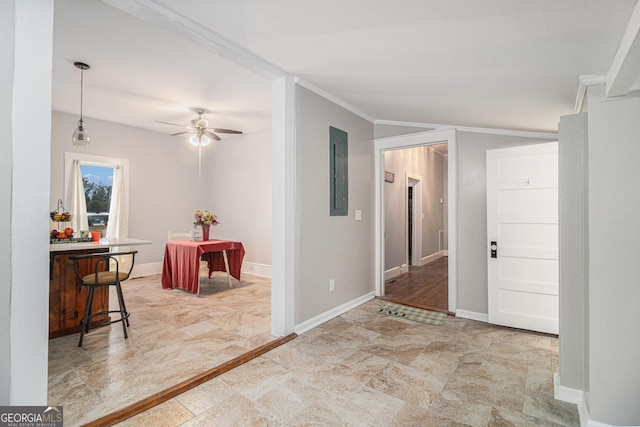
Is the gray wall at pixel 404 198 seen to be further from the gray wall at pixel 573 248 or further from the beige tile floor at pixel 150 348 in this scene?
the gray wall at pixel 573 248

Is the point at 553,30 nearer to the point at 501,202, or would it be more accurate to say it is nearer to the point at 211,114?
the point at 501,202

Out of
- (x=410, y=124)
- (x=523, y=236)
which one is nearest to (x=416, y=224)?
(x=410, y=124)

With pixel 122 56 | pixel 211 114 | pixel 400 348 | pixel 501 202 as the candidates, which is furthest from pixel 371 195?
pixel 122 56

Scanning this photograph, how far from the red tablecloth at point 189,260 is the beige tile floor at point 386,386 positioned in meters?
2.19

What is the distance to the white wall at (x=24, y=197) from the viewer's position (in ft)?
4.47

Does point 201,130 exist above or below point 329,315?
above

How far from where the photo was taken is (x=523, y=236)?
10.6 feet

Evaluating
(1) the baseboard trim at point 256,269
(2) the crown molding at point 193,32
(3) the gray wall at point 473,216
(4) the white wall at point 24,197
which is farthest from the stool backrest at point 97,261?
(3) the gray wall at point 473,216

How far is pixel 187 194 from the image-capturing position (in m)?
6.40

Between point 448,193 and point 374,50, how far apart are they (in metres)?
2.15

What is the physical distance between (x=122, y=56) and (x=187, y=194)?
3.74m

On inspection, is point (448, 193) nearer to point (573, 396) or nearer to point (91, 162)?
point (573, 396)

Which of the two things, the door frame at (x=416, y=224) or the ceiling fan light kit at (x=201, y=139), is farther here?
the door frame at (x=416, y=224)

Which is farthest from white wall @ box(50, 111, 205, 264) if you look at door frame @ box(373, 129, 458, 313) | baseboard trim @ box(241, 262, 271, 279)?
door frame @ box(373, 129, 458, 313)
